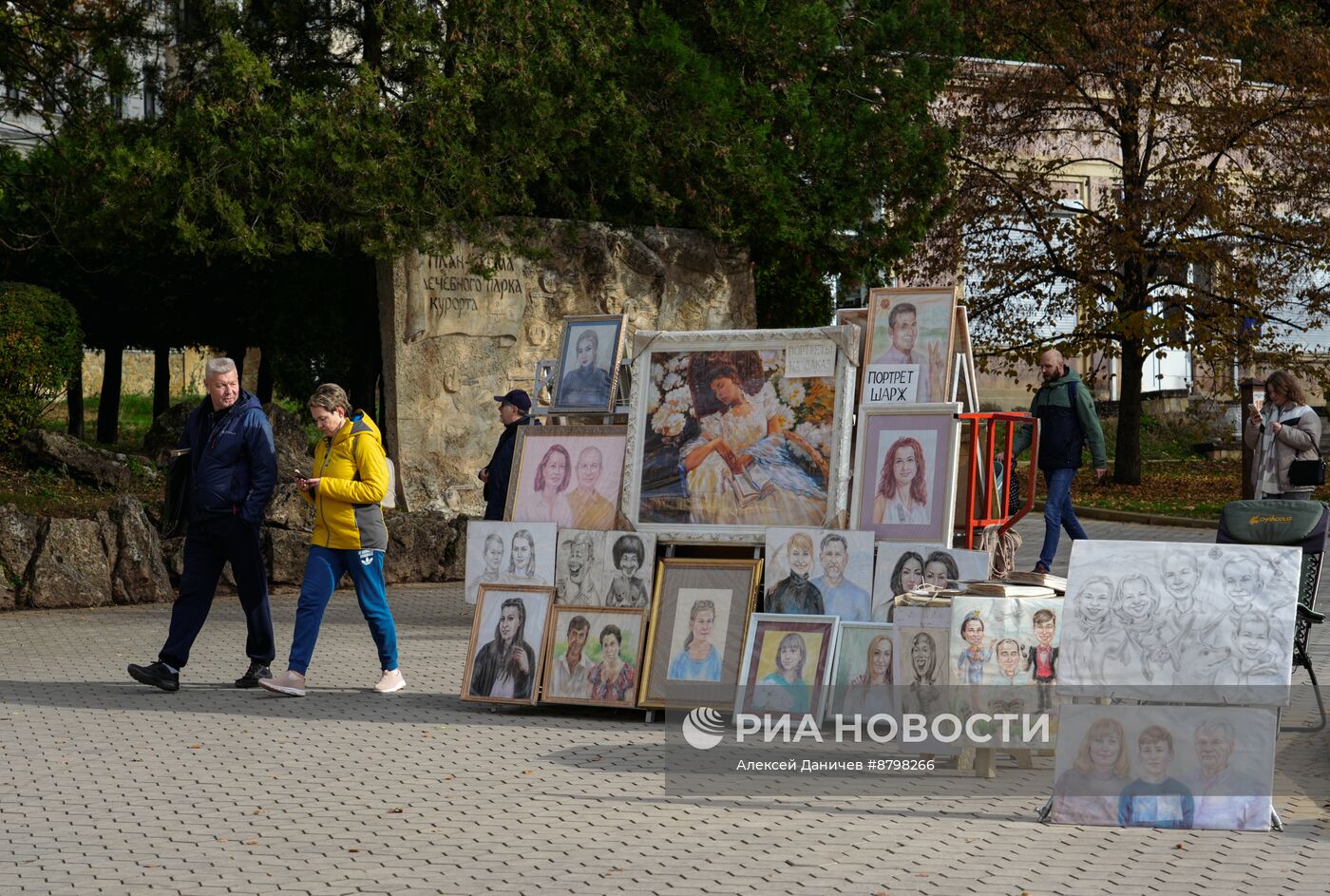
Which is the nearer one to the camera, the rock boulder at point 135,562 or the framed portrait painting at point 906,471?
the framed portrait painting at point 906,471

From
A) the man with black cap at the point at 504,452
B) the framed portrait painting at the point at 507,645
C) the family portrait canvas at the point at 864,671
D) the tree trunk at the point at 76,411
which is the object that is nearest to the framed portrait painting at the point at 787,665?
the family portrait canvas at the point at 864,671

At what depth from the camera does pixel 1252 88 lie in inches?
1013

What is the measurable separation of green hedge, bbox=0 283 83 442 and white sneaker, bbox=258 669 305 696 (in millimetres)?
8421

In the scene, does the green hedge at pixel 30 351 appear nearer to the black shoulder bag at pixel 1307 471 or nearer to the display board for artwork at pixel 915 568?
the display board for artwork at pixel 915 568

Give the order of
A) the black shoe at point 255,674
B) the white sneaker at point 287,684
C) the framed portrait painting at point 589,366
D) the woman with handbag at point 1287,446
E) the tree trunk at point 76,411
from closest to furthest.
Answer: the white sneaker at point 287,684
the black shoe at point 255,674
the framed portrait painting at point 589,366
the woman with handbag at point 1287,446
the tree trunk at point 76,411

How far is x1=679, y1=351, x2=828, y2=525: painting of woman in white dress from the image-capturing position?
9.20 metres

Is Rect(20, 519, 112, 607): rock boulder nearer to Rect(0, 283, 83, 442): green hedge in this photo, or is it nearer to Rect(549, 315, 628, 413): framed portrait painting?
Rect(0, 283, 83, 442): green hedge

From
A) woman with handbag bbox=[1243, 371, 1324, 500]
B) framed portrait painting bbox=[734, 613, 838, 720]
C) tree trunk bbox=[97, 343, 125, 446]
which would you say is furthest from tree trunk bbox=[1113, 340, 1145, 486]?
framed portrait painting bbox=[734, 613, 838, 720]

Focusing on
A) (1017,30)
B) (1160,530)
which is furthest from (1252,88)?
(1160,530)

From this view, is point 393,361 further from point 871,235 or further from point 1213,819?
point 1213,819

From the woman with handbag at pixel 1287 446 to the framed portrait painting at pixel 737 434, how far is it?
13.7 ft

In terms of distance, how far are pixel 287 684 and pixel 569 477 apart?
2036mm

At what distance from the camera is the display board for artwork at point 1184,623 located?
674 centimetres

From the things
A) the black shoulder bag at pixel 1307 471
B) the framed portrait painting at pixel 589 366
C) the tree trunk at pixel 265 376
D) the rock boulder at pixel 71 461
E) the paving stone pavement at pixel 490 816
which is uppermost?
the tree trunk at pixel 265 376
